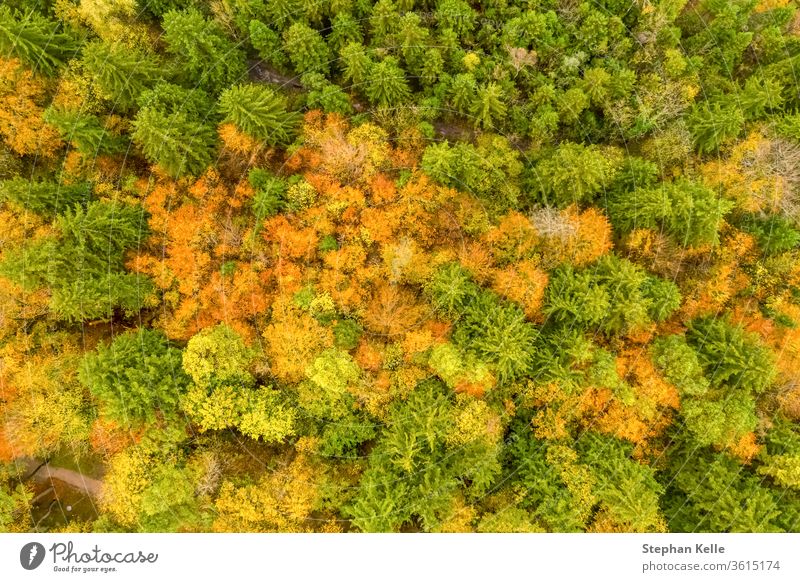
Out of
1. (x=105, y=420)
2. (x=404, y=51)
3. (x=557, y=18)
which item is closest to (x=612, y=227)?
(x=557, y=18)

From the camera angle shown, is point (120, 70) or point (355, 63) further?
point (355, 63)

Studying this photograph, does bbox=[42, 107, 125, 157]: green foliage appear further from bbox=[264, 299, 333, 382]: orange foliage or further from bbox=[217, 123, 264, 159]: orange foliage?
bbox=[264, 299, 333, 382]: orange foliage

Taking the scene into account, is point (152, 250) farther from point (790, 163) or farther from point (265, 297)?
point (790, 163)

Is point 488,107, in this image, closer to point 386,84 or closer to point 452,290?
point 386,84
